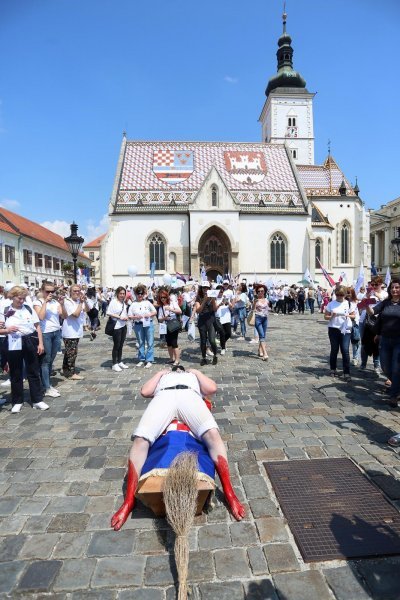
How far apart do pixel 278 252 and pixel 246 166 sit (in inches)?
388

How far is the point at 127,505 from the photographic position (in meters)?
3.05

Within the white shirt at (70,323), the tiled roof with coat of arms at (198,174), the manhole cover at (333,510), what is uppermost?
the tiled roof with coat of arms at (198,174)

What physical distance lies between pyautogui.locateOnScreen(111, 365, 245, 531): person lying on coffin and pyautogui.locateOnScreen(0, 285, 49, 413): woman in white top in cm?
296

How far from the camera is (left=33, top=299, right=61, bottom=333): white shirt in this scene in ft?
22.9

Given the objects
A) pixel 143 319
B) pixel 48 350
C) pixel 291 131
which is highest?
pixel 291 131

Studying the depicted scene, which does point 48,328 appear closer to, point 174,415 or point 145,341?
point 145,341

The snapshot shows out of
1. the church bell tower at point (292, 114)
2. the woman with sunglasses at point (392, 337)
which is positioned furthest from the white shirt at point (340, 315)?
the church bell tower at point (292, 114)

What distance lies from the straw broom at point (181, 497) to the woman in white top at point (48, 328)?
440 centimetres

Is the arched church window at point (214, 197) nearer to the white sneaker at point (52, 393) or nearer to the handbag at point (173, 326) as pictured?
the handbag at point (173, 326)

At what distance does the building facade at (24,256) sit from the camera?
36.5 m

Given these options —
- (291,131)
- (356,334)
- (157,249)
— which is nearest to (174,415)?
(356,334)

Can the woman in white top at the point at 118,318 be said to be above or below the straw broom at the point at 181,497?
above

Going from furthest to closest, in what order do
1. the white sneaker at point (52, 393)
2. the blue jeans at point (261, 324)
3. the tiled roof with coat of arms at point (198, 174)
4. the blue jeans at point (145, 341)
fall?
1. the tiled roof with coat of arms at point (198, 174)
2. the blue jeans at point (261, 324)
3. the blue jeans at point (145, 341)
4. the white sneaker at point (52, 393)

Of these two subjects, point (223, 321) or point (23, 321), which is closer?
point (23, 321)
